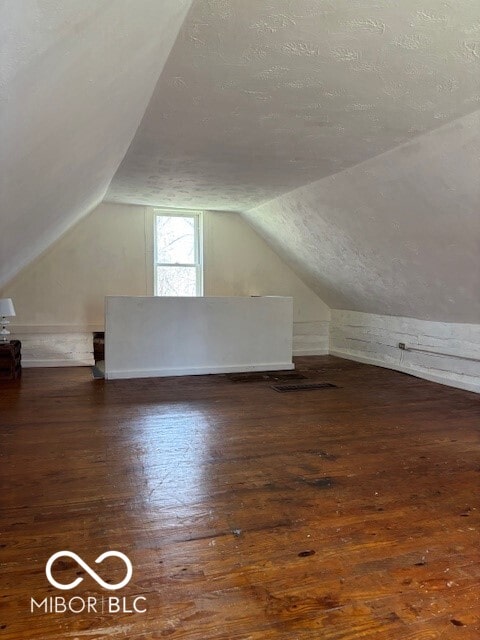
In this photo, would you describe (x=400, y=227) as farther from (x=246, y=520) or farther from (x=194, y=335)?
(x=246, y=520)

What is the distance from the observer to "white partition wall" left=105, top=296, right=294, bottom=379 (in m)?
5.89

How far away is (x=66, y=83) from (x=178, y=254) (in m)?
5.86

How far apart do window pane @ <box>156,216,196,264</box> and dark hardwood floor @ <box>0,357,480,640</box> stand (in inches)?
149

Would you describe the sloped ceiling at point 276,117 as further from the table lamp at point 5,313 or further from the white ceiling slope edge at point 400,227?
the table lamp at point 5,313

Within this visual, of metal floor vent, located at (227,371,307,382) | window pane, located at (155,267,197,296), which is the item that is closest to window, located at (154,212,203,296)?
window pane, located at (155,267,197,296)

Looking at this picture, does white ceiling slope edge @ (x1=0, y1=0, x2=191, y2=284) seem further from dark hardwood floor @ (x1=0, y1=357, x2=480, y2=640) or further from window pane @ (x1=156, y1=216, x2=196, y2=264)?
window pane @ (x1=156, y1=216, x2=196, y2=264)

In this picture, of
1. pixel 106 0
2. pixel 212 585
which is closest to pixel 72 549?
pixel 212 585

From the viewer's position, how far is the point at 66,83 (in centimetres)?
174

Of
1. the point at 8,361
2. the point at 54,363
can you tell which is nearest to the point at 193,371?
the point at 54,363

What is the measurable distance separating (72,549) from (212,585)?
0.66 meters

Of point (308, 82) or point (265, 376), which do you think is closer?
point (308, 82)

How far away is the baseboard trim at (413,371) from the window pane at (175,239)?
3117 mm

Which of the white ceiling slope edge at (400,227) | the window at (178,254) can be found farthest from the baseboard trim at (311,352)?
the window at (178,254)

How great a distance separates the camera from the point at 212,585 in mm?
1708
